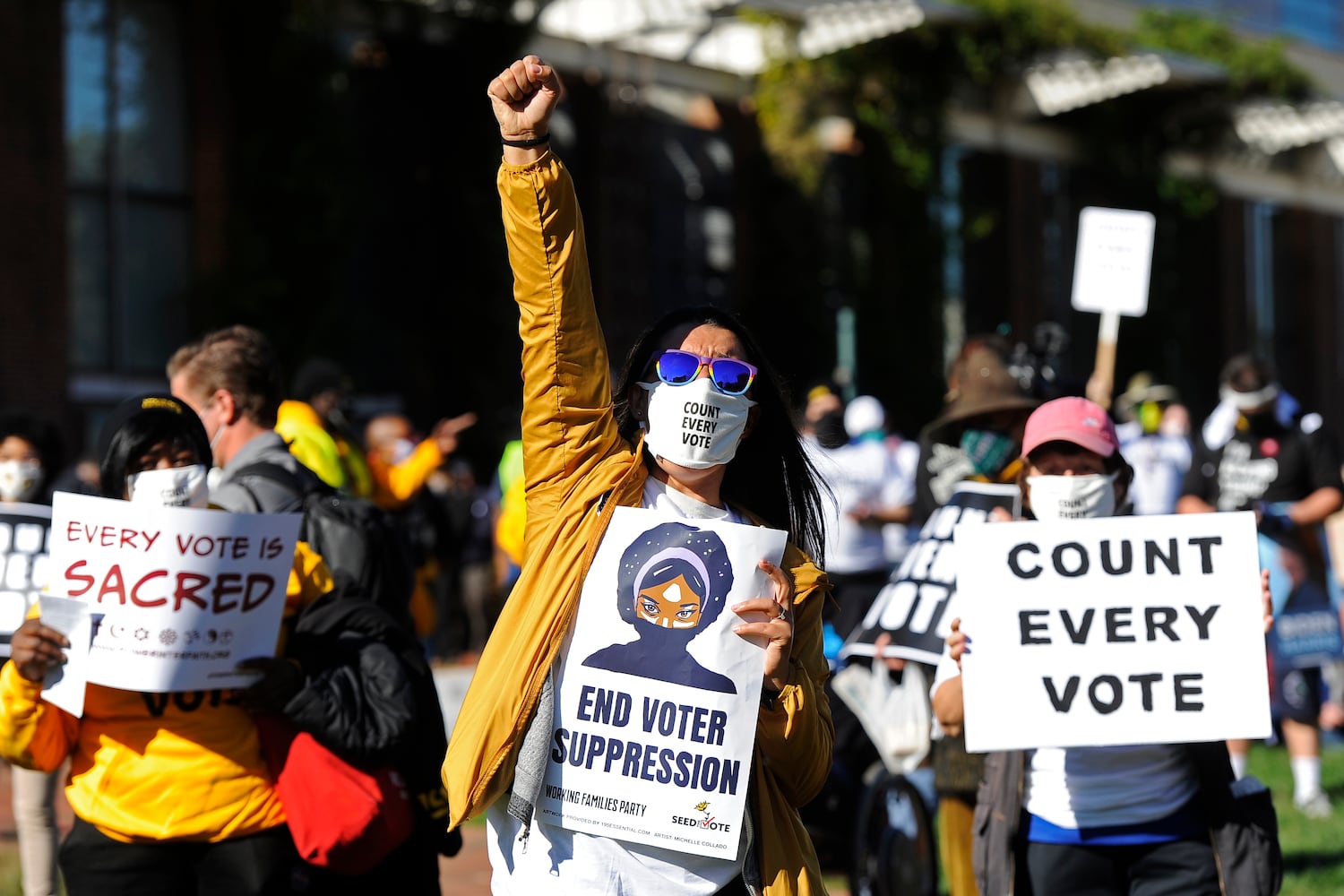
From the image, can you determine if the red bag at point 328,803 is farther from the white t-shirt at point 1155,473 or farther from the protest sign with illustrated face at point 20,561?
the white t-shirt at point 1155,473

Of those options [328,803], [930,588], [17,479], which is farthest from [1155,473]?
[328,803]

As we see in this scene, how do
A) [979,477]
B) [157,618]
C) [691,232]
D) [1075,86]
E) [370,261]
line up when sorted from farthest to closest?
[1075,86]
[691,232]
[370,261]
[979,477]
[157,618]

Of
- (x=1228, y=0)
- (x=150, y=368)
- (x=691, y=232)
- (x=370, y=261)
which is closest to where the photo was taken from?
(x=150, y=368)

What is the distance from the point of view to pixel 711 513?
3422 millimetres

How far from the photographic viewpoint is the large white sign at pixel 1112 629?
4047 millimetres

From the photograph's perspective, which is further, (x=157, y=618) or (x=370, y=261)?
(x=370, y=261)

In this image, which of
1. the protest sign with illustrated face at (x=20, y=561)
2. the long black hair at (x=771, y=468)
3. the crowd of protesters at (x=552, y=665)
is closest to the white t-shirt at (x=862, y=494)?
the crowd of protesters at (x=552, y=665)

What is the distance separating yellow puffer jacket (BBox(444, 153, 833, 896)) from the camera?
10.5ft

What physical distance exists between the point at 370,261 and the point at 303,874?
656 inches

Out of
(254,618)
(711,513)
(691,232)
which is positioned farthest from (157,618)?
(691,232)

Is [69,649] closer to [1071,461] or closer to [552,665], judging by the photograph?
[552,665]

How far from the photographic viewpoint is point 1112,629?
13.5ft

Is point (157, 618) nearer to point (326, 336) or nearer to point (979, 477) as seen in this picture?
point (979, 477)

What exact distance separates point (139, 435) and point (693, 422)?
1.55 metres
